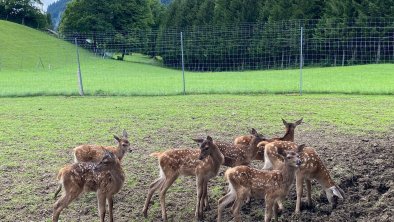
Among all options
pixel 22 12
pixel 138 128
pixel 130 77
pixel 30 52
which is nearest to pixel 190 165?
pixel 138 128

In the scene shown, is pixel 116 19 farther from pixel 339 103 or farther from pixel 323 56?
pixel 339 103

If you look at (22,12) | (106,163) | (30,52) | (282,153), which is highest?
(22,12)

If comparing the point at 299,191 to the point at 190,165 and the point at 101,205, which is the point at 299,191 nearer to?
the point at 190,165

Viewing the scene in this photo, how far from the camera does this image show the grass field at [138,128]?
28.7 feet

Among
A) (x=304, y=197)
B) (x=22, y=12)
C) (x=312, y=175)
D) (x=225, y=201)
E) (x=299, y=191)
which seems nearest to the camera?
(x=225, y=201)

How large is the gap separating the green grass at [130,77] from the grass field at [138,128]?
2812 mm

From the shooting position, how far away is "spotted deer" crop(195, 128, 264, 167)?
9.04m

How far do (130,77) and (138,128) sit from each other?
23448mm

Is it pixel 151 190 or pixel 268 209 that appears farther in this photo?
pixel 151 190

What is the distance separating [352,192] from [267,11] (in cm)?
5207

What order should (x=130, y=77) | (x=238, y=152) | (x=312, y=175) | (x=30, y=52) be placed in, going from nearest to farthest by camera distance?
(x=312, y=175), (x=238, y=152), (x=130, y=77), (x=30, y=52)

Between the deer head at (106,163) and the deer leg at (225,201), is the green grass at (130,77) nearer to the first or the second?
the deer head at (106,163)

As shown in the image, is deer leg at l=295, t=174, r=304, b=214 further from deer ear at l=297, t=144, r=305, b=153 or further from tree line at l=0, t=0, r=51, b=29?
tree line at l=0, t=0, r=51, b=29

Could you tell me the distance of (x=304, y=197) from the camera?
27.9 ft
